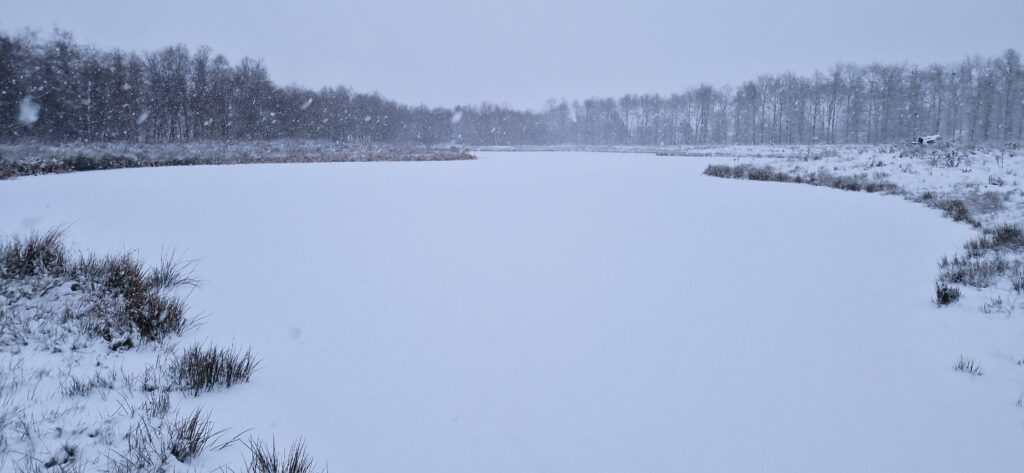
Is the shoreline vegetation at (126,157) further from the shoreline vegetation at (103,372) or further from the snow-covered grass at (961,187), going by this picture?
the snow-covered grass at (961,187)

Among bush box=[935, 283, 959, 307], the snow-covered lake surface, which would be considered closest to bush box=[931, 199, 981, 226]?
the snow-covered lake surface

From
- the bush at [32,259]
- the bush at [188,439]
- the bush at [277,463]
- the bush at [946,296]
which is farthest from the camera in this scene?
the bush at [946,296]

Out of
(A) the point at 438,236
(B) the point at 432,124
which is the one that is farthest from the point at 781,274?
(B) the point at 432,124

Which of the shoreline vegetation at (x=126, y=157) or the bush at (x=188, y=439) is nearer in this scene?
the bush at (x=188, y=439)

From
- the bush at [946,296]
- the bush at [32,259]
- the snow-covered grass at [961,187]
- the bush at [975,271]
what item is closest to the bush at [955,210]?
the snow-covered grass at [961,187]

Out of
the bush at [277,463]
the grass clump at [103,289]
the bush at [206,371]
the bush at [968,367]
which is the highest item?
the grass clump at [103,289]

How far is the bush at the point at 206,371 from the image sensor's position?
301 cm

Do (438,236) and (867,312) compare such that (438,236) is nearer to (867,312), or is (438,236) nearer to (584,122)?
(867,312)

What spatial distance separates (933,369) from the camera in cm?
357

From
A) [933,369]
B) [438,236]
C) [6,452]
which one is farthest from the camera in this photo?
[438,236]

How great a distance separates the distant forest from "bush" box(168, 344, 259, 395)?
3803 cm

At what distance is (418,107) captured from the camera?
82.1 metres

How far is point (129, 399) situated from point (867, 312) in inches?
251

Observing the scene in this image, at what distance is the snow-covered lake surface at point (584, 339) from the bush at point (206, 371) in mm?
137
